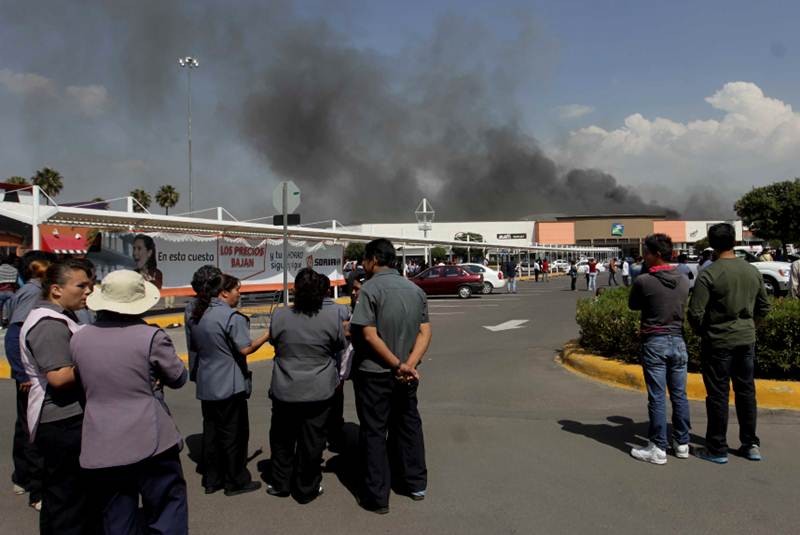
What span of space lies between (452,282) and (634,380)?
17.0 meters

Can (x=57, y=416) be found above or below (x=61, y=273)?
below

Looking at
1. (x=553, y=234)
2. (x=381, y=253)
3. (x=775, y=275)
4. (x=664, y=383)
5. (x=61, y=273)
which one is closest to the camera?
(x=61, y=273)

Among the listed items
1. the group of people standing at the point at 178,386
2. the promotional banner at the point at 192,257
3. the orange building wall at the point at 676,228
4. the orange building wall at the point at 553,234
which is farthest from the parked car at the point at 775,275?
the orange building wall at the point at 676,228

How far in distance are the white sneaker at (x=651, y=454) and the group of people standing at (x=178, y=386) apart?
183 centimetres

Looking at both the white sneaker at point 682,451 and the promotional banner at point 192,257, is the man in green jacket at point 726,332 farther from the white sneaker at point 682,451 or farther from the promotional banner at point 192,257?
the promotional banner at point 192,257

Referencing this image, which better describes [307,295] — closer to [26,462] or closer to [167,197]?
[26,462]

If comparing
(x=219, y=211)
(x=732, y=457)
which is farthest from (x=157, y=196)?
(x=732, y=457)

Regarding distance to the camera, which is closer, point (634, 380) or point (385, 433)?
point (385, 433)

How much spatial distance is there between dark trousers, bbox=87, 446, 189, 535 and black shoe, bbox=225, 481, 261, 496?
1.24m

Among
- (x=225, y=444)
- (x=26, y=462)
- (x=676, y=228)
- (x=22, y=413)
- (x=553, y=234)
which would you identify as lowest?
(x=26, y=462)

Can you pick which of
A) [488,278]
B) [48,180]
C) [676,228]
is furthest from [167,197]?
[676,228]

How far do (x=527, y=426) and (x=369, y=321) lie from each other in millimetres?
2519

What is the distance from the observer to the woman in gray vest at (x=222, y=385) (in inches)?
169

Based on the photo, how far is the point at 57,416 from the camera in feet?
10.1
